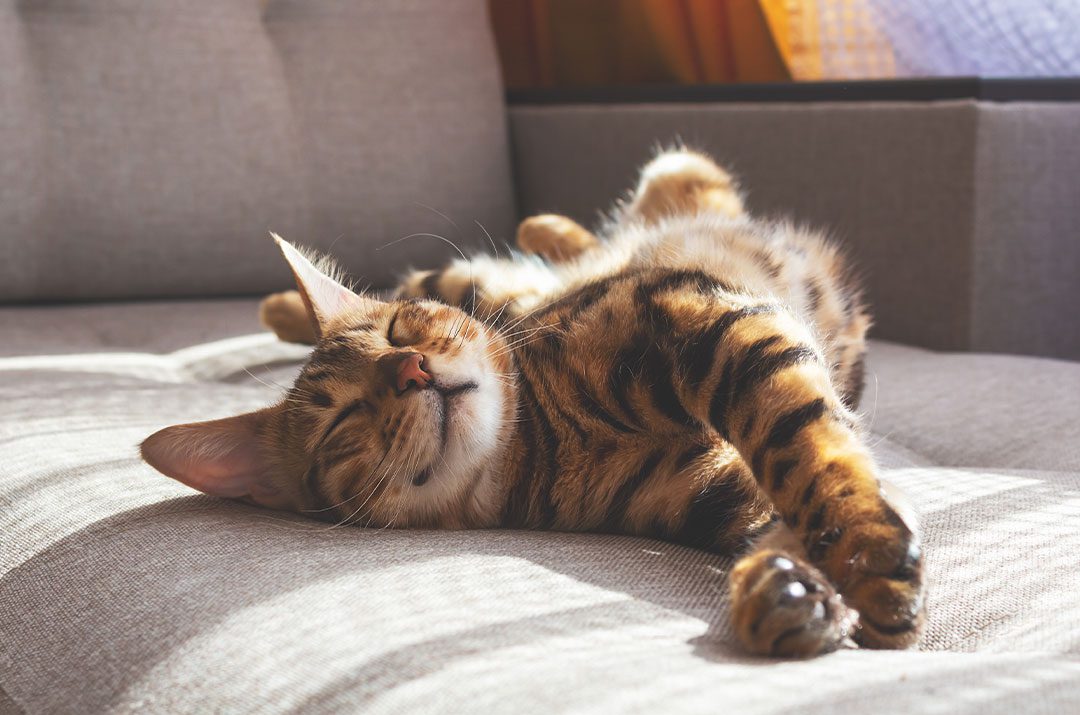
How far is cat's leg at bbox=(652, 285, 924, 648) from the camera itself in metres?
→ 0.83

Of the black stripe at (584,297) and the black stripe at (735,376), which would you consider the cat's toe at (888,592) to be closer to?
the black stripe at (735,376)

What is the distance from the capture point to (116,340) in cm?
201

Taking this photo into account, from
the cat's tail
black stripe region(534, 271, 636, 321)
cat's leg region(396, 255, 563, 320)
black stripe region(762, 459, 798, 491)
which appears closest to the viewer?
black stripe region(762, 459, 798, 491)

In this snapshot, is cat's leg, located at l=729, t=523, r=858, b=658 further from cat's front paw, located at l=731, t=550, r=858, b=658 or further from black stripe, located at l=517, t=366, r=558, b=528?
black stripe, located at l=517, t=366, r=558, b=528

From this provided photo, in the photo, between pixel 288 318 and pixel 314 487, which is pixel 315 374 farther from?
pixel 288 318

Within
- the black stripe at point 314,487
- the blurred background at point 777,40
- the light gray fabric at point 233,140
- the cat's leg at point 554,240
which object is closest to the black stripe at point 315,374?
the black stripe at point 314,487

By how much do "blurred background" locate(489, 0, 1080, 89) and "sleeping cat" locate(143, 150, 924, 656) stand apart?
3.79ft

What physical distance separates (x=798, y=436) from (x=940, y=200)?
1146 mm

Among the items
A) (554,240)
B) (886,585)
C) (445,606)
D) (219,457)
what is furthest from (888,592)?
(554,240)

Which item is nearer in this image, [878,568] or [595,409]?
[878,568]

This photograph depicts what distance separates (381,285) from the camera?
8.22ft

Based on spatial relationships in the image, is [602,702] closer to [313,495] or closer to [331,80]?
[313,495]

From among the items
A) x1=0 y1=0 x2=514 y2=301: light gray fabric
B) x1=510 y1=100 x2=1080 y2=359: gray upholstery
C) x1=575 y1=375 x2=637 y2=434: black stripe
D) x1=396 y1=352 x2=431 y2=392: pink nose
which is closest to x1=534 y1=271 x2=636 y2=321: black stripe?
x1=575 y1=375 x2=637 y2=434: black stripe

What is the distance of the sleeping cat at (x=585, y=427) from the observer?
983 millimetres
